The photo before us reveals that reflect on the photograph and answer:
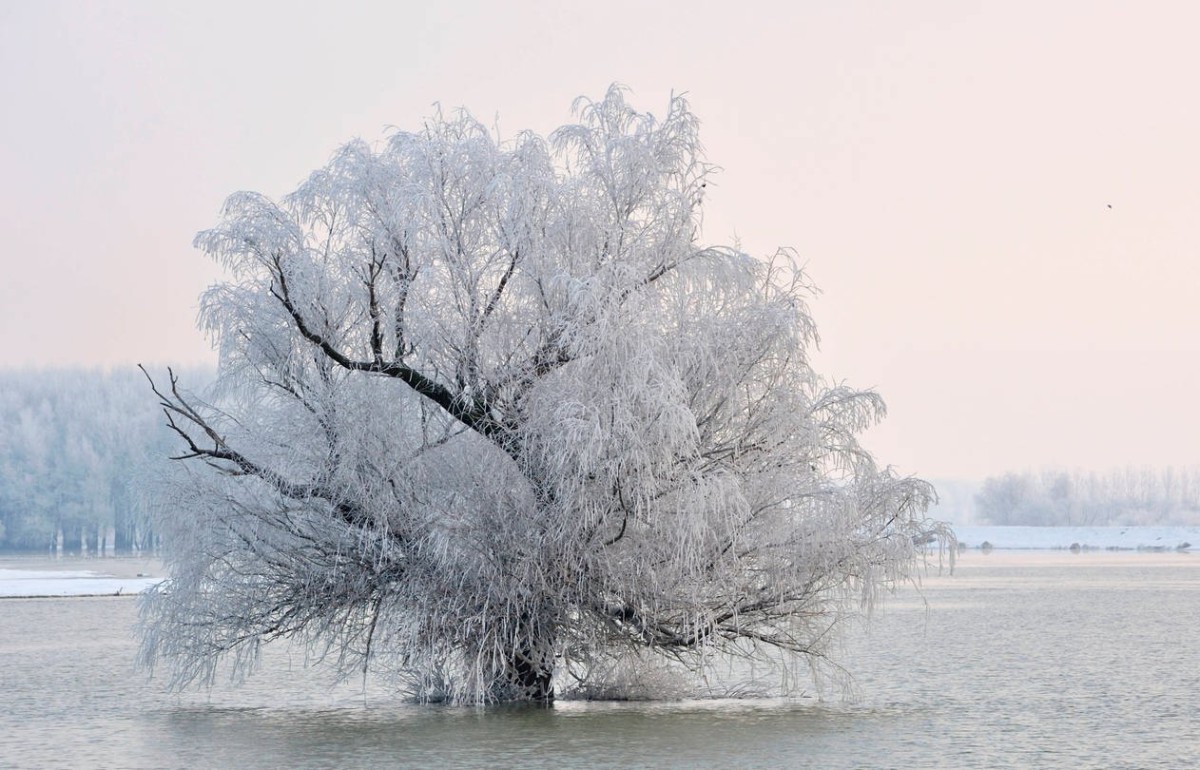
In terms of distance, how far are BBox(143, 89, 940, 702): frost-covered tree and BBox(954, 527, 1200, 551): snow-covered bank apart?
119147 millimetres

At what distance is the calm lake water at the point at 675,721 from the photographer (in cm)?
1650

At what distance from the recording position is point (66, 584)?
59594 mm

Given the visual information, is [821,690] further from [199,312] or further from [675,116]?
[199,312]

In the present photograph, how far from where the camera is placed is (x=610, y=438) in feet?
61.7

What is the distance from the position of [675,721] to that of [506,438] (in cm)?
448

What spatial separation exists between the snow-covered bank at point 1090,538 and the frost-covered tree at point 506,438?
119147 millimetres

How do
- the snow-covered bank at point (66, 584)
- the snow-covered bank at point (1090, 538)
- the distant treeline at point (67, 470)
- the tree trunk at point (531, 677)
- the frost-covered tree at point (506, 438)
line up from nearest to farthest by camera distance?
1. the frost-covered tree at point (506, 438)
2. the tree trunk at point (531, 677)
3. the snow-covered bank at point (66, 584)
4. the distant treeline at point (67, 470)
5. the snow-covered bank at point (1090, 538)

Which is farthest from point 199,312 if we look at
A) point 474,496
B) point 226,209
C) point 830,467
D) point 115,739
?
point 830,467

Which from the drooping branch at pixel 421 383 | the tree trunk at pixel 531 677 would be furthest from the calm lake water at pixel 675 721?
the drooping branch at pixel 421 383

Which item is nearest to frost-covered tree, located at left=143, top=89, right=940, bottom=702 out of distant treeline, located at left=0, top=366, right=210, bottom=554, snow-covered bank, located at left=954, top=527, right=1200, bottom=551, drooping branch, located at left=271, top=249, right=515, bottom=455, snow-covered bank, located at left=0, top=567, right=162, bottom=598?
drooping branch, located at left=271, top=249, right=515, bottom=455

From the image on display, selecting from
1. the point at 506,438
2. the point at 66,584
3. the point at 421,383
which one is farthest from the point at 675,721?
the point at 66,584

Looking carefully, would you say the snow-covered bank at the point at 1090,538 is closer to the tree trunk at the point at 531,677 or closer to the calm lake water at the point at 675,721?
the calm lake water at the point at 675,721

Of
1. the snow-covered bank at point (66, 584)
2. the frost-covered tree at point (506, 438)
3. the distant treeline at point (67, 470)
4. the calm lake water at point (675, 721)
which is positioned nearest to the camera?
the calm lake water at point (675, 721)

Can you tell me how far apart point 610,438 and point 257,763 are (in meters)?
5.85
